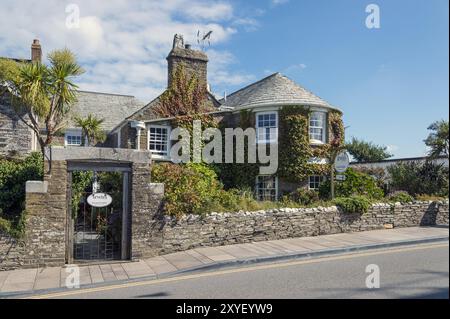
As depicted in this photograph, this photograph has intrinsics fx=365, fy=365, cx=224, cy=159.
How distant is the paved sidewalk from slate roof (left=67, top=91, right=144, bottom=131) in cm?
1983

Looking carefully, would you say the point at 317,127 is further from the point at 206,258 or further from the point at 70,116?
the point at 70,116

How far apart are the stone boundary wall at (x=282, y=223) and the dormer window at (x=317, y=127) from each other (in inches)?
259

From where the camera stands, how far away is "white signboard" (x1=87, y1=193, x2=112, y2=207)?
9.69 m

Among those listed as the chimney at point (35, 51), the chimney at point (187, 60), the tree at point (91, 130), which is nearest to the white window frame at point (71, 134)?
the tree at point (91, 130)

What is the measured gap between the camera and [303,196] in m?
17.3

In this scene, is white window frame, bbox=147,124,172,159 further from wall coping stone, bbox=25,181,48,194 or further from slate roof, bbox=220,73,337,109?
wall coping stone, bbox=25,181,48,194

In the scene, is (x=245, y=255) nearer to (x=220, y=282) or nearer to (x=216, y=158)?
(x=220, y=282)

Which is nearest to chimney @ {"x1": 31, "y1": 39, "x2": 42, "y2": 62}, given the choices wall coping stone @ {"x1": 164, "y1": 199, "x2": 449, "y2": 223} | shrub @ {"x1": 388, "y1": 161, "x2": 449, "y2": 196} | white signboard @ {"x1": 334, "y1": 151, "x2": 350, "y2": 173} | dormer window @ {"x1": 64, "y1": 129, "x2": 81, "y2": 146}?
dormer window @ {"x1": 64, "y1": 129, "x2": 81, "y2": 146}

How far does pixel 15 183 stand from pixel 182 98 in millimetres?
11747

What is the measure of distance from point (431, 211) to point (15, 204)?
45.7 ft

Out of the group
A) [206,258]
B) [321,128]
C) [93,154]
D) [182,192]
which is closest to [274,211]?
[182,192]

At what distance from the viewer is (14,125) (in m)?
18.6

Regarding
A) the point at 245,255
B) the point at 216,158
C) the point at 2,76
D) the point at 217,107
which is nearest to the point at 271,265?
the point at 245,255

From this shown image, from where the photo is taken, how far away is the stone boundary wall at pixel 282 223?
419 inches
